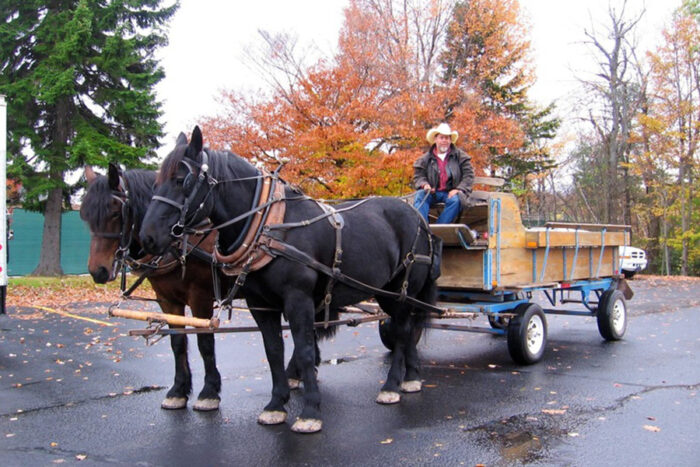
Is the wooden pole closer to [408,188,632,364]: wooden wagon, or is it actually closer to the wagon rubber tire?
[408,188,632,364]: wooden wagon

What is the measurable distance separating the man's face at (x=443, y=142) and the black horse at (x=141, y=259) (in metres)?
3.29

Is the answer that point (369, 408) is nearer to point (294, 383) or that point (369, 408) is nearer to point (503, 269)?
point (294, 383)

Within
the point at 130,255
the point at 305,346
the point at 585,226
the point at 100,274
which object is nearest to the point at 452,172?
the point at 585,226

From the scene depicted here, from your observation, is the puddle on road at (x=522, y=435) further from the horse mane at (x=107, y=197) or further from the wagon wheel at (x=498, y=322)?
the horse mane at (x=107, y=197)

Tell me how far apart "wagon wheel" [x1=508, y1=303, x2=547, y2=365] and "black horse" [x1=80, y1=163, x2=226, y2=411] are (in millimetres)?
3478

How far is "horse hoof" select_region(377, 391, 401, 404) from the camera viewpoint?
19.1 feet

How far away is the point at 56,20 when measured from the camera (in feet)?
64.2

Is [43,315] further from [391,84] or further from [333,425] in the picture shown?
[391,84]

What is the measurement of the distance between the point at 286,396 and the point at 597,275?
5.63 metres

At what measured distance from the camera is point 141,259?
17.4 feet

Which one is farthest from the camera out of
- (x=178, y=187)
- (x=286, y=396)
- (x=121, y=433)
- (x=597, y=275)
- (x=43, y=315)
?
(x=43, y=315)

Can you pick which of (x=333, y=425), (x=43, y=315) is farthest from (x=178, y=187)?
(x=43, y=315)

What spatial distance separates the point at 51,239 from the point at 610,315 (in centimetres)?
1728

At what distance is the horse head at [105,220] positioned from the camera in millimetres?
4949
